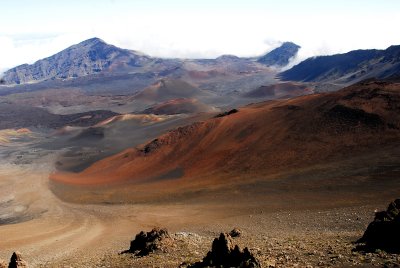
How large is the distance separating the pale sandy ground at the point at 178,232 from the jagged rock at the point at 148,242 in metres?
0.64

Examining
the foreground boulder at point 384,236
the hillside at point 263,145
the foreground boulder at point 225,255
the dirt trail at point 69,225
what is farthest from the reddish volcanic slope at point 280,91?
the foreground boulder at point 225,255

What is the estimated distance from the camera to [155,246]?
22109mm

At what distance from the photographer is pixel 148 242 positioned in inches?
896

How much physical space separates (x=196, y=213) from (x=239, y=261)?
21948 millimetres

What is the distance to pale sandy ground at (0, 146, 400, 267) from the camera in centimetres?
1836

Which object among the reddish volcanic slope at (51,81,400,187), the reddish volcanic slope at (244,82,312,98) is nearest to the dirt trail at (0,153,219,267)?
the reddish volcanic slope at (51,81,400,187)

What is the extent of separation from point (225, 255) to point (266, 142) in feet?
131

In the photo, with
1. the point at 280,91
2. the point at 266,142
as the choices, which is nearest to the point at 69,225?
the point at 266,142

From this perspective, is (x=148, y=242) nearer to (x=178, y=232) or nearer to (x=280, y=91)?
(x=178, y=232)

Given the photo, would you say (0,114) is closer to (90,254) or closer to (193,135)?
(193,135)

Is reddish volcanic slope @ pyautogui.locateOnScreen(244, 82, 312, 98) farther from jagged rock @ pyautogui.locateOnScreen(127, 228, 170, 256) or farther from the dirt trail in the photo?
jagged rock @ pyautogui.locateOnScreen(127, 228, 170, 256)

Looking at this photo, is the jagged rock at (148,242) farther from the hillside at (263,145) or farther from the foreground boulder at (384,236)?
the hillside at (263,145)

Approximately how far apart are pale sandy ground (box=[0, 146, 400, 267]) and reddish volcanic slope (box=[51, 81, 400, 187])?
31.3 ft

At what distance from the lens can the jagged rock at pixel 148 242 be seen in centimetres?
2217
